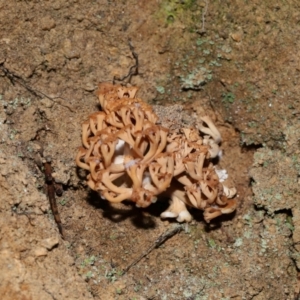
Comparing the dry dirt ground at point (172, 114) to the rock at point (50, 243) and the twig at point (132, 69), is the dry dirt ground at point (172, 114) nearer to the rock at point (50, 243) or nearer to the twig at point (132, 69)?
the twig at point (132, 69)

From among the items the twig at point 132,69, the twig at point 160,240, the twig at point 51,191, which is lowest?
the twig at point 160,240

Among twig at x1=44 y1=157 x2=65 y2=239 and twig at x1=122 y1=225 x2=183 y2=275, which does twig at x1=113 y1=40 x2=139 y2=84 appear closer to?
twig at x1=44 y1=157 x2=65 y2=239

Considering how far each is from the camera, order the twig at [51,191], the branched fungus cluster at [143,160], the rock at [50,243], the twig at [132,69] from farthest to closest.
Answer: the twig at [132,69] < the twig at [51,191] < the branched fungus cluster at [143,160] < the rock at [50,243]

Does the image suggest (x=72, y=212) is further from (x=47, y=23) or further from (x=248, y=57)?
(x=248, y=57)

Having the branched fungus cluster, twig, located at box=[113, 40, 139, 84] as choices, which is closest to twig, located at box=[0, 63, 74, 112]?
the branched fungus cluster

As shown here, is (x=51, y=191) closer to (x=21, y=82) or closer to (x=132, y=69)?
(x=21, y=82)

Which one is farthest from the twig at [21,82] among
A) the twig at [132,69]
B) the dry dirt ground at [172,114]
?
the twig at [132,69]

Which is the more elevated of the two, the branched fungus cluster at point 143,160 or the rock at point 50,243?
the branched fungus cluster at point 143,160

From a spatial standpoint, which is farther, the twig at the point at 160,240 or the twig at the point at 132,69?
the twig at the point at 132,69

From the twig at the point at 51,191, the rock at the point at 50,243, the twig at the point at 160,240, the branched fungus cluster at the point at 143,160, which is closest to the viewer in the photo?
the rock at the point at 50,243
